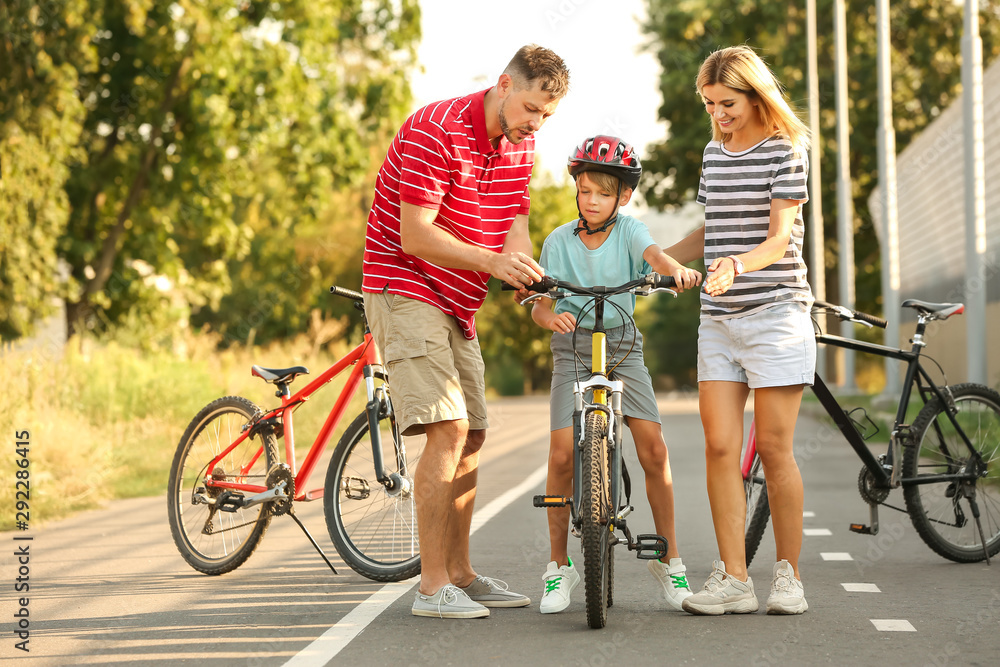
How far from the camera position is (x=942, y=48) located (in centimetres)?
3591

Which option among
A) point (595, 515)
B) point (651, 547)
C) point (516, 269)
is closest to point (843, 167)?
point (651, 547)

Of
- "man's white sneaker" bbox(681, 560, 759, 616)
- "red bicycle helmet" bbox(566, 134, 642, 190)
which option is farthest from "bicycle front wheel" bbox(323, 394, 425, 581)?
"red bicycle helmet" bbox(566, 134, 642, 190)

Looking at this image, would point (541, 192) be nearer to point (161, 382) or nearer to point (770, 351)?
point (161, 382)

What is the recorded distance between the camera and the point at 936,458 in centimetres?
644

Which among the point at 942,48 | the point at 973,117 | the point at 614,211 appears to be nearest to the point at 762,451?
the point at 614,211

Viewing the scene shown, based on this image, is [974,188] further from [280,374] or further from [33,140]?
[33,140]

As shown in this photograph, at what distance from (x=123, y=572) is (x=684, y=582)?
282 cm

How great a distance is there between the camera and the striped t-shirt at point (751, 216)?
5031 millimetres

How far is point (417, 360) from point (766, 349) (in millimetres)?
1423

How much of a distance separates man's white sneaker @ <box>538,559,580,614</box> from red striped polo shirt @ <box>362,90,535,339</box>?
3.50ft

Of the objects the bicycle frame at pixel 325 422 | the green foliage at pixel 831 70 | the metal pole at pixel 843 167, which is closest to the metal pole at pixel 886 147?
the metal pole at pixel 843 167

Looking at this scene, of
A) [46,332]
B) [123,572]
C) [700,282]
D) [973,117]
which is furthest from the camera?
[46,332]

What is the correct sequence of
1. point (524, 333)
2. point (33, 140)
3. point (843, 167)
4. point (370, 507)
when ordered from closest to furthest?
point (370, 507)
point (33, 140)
point (843, 167)
point (524, 333)

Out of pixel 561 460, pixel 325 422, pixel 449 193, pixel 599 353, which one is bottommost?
pixel 561 460
